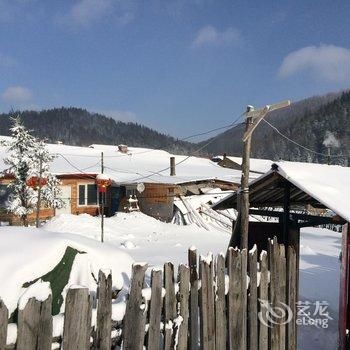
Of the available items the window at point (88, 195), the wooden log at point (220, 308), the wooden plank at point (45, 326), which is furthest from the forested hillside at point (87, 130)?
the wooden plank at point (45, 326)

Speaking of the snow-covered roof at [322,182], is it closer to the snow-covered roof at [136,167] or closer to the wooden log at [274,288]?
the wooden log at [274,288]

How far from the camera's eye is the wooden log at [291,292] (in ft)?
17.1

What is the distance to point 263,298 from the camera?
15.9ft

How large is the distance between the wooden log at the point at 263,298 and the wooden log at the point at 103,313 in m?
2.12

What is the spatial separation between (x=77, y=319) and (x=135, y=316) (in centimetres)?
63

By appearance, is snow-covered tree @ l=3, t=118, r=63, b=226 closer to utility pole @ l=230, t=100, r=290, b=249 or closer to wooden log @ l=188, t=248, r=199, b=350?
utility pole @ l=230, t=100, r=290, b=249

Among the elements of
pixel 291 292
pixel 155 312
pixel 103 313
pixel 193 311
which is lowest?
pixel 291 292

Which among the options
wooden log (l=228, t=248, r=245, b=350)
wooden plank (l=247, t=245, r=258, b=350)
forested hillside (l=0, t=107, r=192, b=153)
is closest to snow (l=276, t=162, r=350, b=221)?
wooden plank (l=247, t=245, r=258, b=350)

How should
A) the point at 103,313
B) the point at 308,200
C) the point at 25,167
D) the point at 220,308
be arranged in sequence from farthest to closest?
the point at 25,167 → the point at 308,200 → the point at 220,308 → the point at 103,313

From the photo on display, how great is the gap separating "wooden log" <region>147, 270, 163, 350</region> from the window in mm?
23786

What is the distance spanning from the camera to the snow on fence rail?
313 centimetres

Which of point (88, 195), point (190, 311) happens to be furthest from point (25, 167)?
point (190, 311)

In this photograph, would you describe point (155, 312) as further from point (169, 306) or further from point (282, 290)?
point (282, 290)

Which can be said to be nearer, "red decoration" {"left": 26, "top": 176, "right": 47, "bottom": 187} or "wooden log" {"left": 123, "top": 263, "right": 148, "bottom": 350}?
"wooden log" {"left": 123, "top": 263, "right": 148, "bottom": 350}
